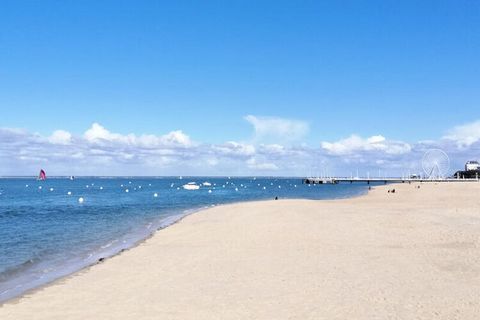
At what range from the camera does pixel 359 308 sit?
12984 mm

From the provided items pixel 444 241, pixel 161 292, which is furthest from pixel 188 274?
pixel 444 241

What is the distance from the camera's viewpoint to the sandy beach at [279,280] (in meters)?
13.0

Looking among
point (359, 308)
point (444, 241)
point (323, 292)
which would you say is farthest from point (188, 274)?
point (444, 241)

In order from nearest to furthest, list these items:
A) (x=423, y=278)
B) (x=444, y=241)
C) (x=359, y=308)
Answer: (x=359, y=308), (x=423, y=278), (x=444, y=241)

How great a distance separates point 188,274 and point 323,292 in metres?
5.78

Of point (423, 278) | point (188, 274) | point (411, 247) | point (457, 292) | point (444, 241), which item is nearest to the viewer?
point (457, 292)

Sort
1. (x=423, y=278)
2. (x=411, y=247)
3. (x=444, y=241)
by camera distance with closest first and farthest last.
Result: (x=423, y=278) → (x=411, y=247) → (x=444, y=241)

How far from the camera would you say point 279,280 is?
16719 mm

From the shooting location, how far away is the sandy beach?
13.0 meters

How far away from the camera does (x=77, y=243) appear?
1217 inches

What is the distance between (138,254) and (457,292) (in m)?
15.3

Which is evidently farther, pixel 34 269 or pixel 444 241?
pixel 444 241

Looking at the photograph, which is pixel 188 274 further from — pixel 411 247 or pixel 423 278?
pixel 411 247

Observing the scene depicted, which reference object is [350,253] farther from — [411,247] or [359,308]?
[359,308]
